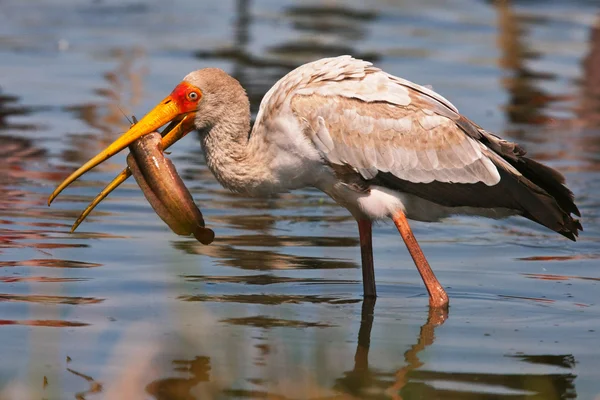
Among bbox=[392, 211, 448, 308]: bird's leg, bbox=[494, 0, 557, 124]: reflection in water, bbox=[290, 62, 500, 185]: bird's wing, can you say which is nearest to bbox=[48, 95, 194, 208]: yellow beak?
bbox=[290, 62, 500, 185]: bird's wing

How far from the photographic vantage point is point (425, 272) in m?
8.11

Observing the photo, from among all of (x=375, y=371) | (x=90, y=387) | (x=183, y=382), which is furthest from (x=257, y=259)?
(x=90, y=387)

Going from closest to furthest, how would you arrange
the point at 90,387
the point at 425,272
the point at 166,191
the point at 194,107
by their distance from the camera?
the point at 90,387, the point at 166,191, the point at 425,272, the point at 194,107

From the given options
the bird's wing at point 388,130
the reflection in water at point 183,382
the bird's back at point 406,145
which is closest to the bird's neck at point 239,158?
the bird's back at point 406,145

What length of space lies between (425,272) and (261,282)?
1129 millimetres

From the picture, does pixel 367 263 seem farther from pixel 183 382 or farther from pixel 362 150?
pixel 183 382

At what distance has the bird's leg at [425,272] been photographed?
8.05m

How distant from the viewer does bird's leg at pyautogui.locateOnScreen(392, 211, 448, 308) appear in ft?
26.4

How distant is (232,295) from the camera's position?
8.24m

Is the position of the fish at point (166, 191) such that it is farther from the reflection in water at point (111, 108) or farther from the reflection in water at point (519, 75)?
the reflection in water at point (519, 75)

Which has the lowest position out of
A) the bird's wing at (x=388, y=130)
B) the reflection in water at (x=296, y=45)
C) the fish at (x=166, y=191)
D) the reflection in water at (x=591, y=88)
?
the reflection in water at (x=296, y=45)

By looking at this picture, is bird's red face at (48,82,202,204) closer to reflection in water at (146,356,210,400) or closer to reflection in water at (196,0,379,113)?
reflection in water at (146,356,210,400)

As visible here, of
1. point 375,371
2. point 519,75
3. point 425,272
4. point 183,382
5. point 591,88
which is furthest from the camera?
point 519,75

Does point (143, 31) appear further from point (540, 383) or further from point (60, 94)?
point (540, 383)
